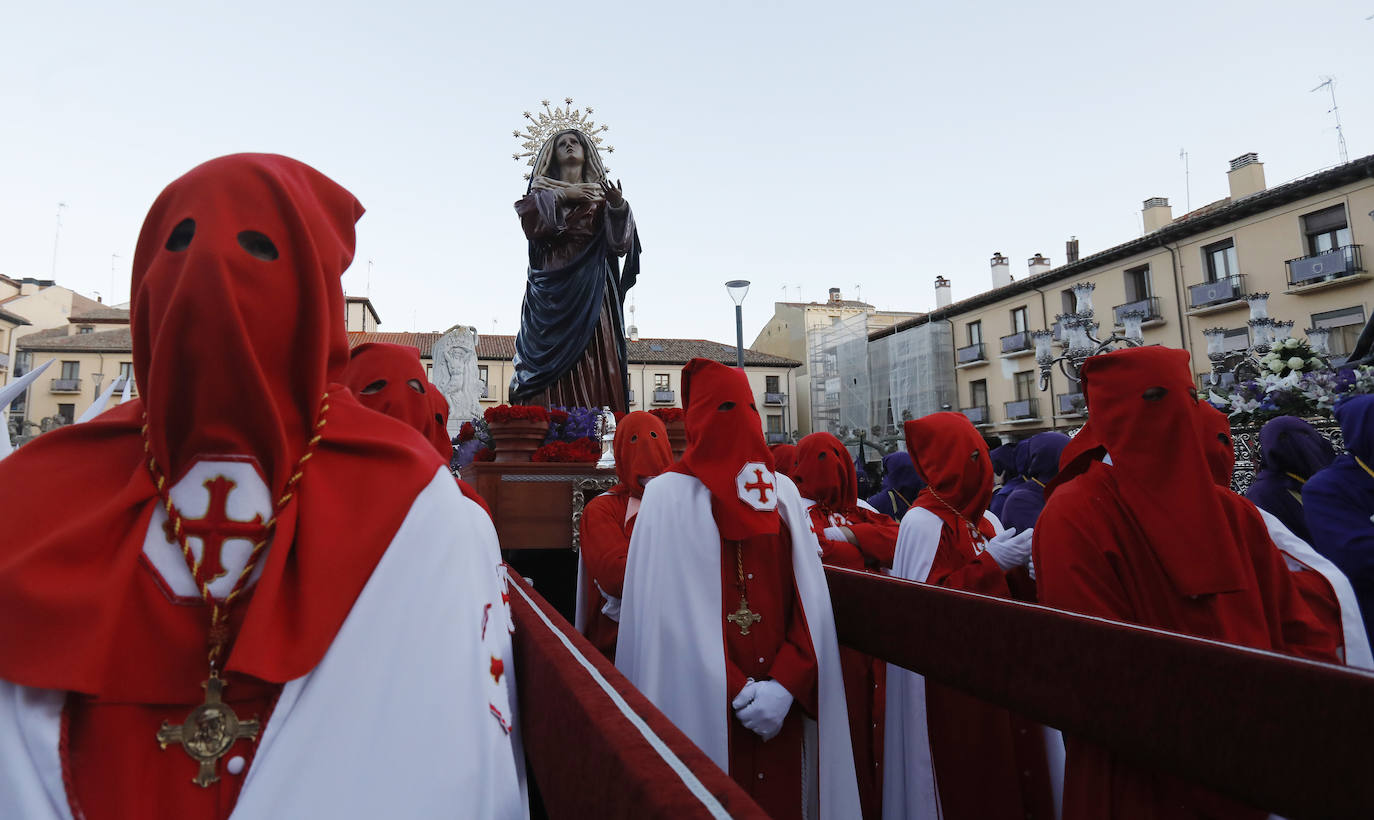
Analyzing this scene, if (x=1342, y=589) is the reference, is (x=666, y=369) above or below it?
above

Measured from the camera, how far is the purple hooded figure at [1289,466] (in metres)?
4.79

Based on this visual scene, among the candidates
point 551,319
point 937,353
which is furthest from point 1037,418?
point 551,319

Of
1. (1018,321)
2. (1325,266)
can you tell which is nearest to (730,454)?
(1325,266)

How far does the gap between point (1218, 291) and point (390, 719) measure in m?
33.2

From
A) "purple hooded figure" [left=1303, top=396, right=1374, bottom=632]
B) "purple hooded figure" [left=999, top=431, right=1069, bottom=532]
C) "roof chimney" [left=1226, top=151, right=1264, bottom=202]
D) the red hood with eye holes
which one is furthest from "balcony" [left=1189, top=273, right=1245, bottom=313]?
the red hood with eye holes

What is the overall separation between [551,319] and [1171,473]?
6760mm

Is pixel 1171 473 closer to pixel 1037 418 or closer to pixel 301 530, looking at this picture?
pixel 301 530

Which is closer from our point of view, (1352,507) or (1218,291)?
(1352,507)

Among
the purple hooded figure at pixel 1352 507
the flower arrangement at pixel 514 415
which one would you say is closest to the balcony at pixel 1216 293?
the purple hooded figure at pixel 1352 507

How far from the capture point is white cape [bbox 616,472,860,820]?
3012 mm

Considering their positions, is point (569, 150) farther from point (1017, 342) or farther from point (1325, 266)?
point (1017, 342)

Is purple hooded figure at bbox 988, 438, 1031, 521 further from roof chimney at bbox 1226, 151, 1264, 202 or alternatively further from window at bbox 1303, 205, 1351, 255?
roof chimney at bbox 1226, 151, 1264, 202

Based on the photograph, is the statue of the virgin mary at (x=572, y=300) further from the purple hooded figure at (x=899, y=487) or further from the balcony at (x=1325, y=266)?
the balcony at (x=1325, y=266)

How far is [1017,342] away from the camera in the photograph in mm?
35344
